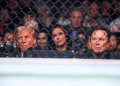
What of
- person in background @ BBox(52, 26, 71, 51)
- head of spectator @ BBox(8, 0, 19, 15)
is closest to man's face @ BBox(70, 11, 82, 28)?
person in background @ BBox(52, 26, 71, 51)

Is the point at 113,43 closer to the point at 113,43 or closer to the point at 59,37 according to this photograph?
the point at 113,43

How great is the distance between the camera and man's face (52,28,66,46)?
2.76 ft

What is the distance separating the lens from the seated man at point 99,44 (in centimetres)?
84

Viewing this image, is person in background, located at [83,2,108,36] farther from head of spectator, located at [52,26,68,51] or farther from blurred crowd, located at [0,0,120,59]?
head of spectator, located at [52,26,68,51]

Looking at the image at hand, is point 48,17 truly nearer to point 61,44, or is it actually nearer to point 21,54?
point 61,44

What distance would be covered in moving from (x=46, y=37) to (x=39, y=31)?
78 millimetres

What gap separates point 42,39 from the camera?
0.86 metres

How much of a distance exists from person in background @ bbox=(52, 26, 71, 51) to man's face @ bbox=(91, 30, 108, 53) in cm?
23

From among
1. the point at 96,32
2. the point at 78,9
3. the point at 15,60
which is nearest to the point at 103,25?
the point at 96,32

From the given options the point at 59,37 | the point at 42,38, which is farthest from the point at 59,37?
the point at 42,38

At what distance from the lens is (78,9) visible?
2.69 ft

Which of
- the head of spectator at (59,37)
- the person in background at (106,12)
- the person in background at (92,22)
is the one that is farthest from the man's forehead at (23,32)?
the person in background at (106,12)

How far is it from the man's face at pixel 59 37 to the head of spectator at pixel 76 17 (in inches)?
4.6

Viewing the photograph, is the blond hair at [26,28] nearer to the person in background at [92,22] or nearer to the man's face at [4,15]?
the man's face at [4,15]
